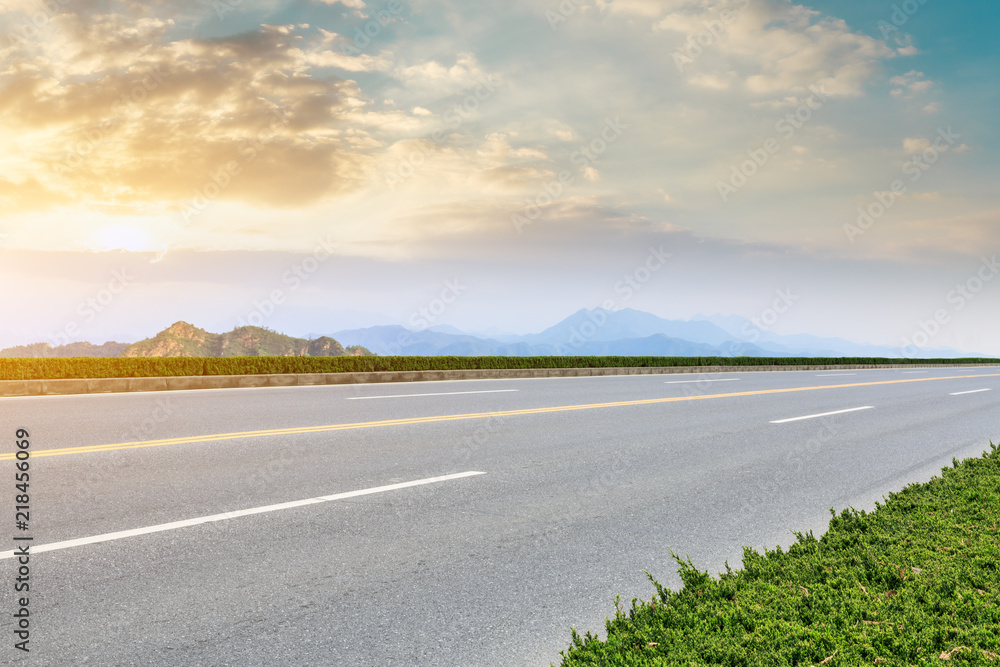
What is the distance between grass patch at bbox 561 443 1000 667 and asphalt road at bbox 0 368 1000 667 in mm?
451

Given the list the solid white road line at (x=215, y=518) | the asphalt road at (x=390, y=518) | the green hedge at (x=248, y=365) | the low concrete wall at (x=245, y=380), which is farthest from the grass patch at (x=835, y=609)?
the green hedge at (x=248, y=365)

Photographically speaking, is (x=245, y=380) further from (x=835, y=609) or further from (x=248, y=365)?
(x=835, y=609)

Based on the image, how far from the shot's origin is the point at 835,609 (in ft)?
10.3

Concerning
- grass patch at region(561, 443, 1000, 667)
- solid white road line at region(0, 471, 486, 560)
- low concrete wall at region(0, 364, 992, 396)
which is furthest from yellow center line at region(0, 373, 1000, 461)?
low concrete wall at region(0, 364, 992, 396)

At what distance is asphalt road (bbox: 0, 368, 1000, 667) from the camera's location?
3217 mm

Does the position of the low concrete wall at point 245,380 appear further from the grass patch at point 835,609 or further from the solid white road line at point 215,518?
the grass patch at point 835,609

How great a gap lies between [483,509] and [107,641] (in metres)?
2.90

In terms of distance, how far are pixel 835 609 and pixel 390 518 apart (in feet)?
Answer: 10.3

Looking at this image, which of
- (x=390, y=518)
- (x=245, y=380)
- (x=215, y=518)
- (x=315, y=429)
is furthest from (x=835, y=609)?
(x=245, y=380)

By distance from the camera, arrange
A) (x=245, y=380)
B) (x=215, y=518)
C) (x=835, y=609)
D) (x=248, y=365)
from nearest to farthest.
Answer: (x=835, y=609), (x=215, y=518), (x=245, y=380), (x=248, y=365)

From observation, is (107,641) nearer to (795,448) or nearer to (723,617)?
(723,617)

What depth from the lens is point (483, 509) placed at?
5.41 m

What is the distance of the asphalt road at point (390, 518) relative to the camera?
3.22m

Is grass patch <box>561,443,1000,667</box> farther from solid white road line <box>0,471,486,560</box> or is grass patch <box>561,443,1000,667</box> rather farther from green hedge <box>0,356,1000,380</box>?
green hedge <box>0,356,1000,380</box>
